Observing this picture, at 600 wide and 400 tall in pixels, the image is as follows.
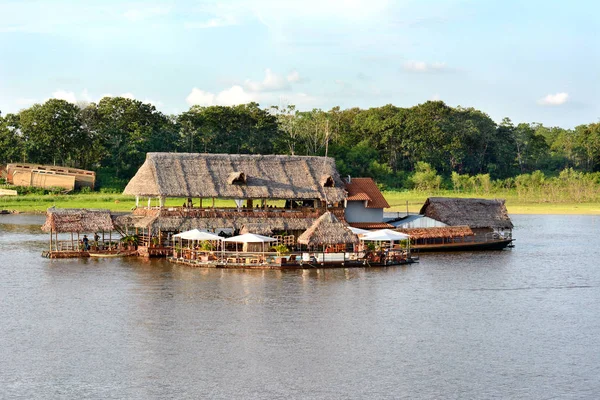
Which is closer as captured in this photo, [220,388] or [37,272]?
[220,388]

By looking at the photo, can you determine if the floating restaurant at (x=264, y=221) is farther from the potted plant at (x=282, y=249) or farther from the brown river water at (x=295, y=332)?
the brown river water at (x=295, y=332)

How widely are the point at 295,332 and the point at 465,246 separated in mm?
28440

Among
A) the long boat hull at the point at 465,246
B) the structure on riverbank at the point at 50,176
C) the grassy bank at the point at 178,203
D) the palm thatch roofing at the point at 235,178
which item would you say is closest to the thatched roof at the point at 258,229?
the palm thatch roofing at the point at 235,178

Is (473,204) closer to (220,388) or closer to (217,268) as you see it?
(217,268)

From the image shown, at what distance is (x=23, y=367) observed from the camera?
2634 cm

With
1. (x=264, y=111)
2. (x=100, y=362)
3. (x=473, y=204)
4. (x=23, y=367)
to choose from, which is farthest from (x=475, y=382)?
(x=264, y=111)

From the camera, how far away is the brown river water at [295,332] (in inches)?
986

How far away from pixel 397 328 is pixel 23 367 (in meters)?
13.6

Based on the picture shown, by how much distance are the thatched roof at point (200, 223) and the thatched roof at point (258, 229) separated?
0.07 meters

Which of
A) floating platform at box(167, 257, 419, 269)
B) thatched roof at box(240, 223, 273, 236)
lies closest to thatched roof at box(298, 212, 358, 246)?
floating platform at box(167, 257, 419, 269)

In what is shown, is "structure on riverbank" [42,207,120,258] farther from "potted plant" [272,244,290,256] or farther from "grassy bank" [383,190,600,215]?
"grassy bank" [383,190,600,215]

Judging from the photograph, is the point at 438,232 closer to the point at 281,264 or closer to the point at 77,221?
the point at 281,264

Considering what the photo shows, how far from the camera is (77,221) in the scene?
48969 mm

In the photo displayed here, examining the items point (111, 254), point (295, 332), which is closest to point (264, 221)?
point (111, 254)
